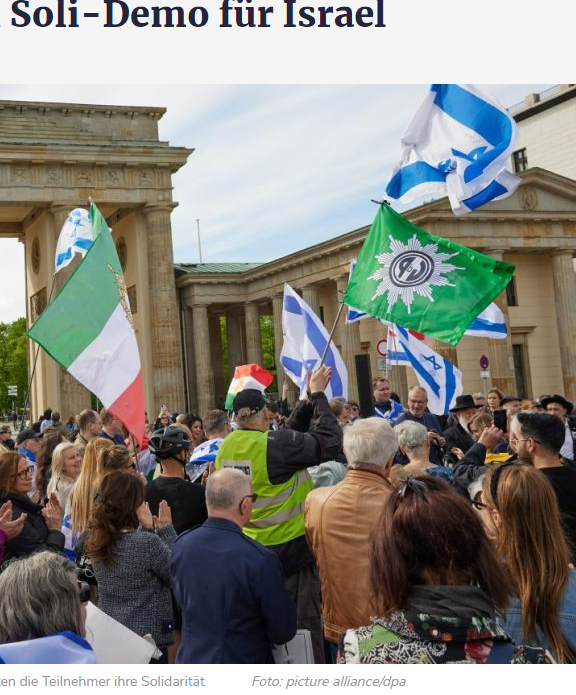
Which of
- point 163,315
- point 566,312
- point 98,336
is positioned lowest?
point 98,336

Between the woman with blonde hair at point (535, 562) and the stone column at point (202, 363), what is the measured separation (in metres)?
43.3

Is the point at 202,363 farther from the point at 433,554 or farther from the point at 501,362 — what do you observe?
the point at 433,554

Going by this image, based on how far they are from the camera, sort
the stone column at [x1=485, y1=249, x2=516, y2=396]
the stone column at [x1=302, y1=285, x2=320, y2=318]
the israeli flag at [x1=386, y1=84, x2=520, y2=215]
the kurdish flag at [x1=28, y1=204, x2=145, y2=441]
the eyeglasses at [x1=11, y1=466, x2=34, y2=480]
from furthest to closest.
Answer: the stone column at [x1=302, y1=285, x2=320, y2=318] → the stone column at [x1=485, y1=249, x2=516, y2=396] → the israeli flag at [x1=386, y1=84, x2=520, y2=215] → the kurdish flag at [x1=28, y1=204, x2=145, y2=441] → the eyeglasses at [x1=11, y1=466, x2=34, y2=480]

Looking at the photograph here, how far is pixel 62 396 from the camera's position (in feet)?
117

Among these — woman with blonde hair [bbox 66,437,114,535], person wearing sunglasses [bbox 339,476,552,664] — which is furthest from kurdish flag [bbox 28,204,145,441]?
person wearing sunglasses [bbox 339,476,552,664]

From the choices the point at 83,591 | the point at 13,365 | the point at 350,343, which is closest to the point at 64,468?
the point at 83,591

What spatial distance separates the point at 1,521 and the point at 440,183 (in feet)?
21.0

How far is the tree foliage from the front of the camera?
98.1 meters

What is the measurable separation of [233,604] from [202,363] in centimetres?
4327

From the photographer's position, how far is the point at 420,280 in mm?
8867

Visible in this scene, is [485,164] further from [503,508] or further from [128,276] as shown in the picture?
[128,276]

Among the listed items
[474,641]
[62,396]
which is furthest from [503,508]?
[62,396]

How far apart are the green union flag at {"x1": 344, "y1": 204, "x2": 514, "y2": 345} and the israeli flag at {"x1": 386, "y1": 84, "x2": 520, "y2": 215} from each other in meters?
0.57

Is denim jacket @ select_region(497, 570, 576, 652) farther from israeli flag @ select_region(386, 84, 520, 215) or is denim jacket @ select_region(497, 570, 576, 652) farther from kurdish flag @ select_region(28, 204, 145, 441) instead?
israeli flag @ select_region(386, 84, 520, 215)
